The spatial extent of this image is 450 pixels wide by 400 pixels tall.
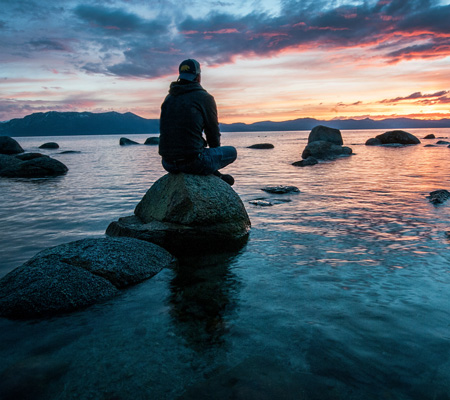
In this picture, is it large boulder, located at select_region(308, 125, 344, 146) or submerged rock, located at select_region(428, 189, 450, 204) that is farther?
large boulder, located at select_region(308, 125, 344, 146)

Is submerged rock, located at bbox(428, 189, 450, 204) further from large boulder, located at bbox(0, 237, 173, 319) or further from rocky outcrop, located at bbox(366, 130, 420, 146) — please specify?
rocky outcrop, located at bbox(366, 130, 420, 146)

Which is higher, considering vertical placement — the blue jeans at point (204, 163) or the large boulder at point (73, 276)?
the blue jeans at point (204, 163)

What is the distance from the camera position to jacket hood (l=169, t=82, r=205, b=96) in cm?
622

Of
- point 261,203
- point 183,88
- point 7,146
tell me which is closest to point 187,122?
point 183,88

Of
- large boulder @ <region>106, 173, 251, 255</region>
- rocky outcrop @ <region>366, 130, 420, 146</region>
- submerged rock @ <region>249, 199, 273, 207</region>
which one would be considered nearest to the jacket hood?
large boulder @ <region>106, 173, 251, 255</region>

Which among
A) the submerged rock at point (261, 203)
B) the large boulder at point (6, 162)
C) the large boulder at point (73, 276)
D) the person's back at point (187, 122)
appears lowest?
the submerged rock at point (261, 203)

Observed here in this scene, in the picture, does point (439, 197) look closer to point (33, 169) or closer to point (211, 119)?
point (211, 119)

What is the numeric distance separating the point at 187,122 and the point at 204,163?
0.87m

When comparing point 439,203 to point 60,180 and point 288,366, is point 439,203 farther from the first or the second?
point 60,180

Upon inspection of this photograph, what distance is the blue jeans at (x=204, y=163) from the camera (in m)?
6.53

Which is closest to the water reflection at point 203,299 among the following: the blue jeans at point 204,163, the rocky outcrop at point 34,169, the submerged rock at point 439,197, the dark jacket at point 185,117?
the blue jeans at point 204,163

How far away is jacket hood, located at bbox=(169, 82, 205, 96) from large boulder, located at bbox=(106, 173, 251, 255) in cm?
158

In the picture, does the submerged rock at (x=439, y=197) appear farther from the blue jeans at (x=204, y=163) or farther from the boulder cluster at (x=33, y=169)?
the boulder cluster at (x=33, y=169)

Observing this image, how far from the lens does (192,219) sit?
240 inches
